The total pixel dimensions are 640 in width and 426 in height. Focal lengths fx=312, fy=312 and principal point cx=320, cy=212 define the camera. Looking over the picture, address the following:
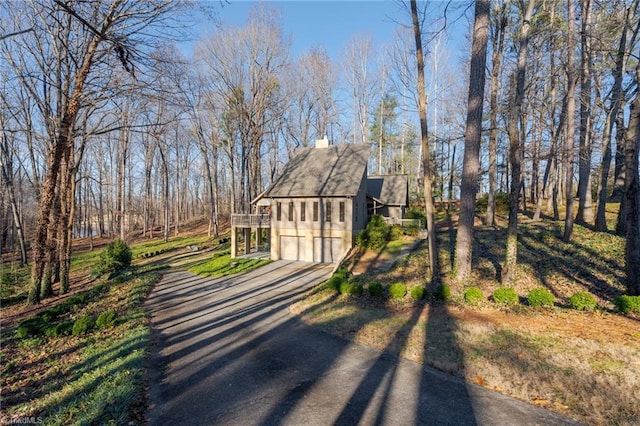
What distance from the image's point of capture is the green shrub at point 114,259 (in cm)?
1953

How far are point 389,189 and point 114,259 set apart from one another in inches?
877

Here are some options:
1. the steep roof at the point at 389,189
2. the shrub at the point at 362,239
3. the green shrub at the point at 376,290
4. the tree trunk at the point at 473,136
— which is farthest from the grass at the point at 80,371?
the steep roof at the point at 389,189

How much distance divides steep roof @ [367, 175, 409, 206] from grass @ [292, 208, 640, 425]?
14101 millimetres

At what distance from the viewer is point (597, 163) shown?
20672 mm

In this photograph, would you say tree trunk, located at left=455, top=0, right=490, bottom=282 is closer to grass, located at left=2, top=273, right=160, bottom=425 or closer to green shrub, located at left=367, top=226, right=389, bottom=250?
green shrub, located at left=367, top=226, right=389, bottom=250

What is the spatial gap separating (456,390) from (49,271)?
1762 centimetres

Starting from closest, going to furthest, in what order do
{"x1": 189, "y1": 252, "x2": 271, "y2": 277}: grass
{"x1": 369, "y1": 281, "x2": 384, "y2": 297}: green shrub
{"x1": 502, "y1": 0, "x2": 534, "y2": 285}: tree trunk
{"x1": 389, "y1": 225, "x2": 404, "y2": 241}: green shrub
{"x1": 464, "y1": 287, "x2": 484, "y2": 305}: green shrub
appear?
{"x1": 464, "y1": 287, "x2": 484, "y2": 305}: green shrub < {"x1": 502, "y1": 0, "x2": 534, "y2": 285}: tree trunk < {"x1": 369, "y1": 281, "x2": 384, "y2": 297}: green shrub < {"x1": 189, "y1": 252, "x2": 271, "y2": 277}: grass < {"x1": 389, "y1": 225, "x2": 404, "y2": 241}: green shrub

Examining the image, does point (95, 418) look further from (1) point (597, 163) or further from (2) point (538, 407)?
(1) point (597, 163)

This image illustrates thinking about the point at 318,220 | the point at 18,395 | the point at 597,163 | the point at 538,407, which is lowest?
the point at 18,395

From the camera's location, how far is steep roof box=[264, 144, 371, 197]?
2080 cm

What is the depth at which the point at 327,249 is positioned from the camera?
20.7 metres

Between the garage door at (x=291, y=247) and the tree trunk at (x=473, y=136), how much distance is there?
12.3 metres

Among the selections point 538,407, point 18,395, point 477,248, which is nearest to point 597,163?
point 477,248

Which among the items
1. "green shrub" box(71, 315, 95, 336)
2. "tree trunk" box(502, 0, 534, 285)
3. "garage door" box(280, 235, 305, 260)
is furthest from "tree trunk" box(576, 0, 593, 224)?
"green shrub" box(71, 315, 95, 336)
